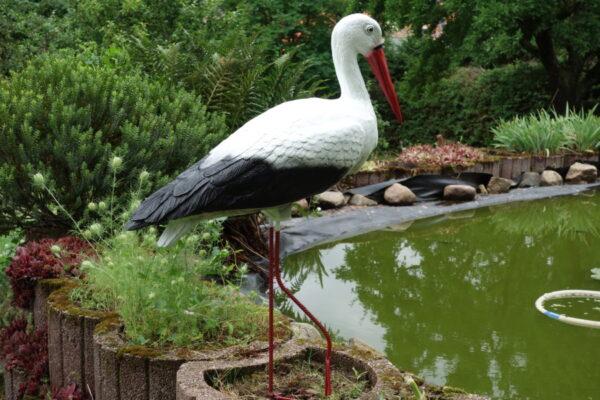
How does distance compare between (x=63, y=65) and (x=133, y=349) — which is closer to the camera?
(x=133, y=349)

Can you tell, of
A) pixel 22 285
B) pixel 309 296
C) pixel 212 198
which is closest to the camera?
pixel 212 198

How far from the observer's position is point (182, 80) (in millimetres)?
5379

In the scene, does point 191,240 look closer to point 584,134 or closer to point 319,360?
point 319,360

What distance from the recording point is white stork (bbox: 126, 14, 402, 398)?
212 centimetres

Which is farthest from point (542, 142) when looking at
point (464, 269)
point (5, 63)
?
point (5, 63)

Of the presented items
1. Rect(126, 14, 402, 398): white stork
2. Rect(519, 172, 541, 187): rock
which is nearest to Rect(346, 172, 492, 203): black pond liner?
Rect(519, 172, 541, 187): rock

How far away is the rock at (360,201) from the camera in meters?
7.89

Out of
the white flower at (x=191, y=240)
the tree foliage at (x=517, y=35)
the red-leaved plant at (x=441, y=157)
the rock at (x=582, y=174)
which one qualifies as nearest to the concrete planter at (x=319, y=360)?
the white flower at (x=191, y=240)

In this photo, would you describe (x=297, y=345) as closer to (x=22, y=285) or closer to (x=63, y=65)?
(x=22, y=285)

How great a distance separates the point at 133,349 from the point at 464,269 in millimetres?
3594

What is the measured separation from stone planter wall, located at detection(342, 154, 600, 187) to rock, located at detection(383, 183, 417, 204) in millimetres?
607

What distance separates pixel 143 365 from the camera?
2.41 meters

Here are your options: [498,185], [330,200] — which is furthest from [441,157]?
[330,200]

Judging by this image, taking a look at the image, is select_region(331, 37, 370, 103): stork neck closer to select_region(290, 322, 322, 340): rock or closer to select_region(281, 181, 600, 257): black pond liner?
select_region(290, 322, 322, 340): rock
